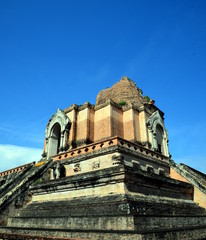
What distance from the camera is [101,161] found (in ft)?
40.6

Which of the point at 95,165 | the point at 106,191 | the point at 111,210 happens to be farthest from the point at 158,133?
the point at 111,210

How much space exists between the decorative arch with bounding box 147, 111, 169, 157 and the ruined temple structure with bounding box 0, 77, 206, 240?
0.40ft

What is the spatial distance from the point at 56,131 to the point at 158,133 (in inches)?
400

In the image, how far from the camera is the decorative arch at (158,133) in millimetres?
18931

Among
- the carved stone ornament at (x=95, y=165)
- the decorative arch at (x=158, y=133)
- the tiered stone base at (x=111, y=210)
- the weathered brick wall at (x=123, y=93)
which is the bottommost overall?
the tiered stone base at (x=111, y=210)

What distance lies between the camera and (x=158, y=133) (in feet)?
67.4

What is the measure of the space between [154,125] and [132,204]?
511 inches

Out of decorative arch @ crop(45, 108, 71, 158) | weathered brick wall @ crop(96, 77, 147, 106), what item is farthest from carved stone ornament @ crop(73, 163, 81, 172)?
weathered brick wall @ crop(96, 77, 147, 106)

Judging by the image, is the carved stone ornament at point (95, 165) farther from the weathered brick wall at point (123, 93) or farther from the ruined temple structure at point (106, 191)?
the weathered brick wall at point (123, 93)

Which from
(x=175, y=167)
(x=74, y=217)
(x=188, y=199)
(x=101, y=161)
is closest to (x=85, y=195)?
(x=74, y=217)

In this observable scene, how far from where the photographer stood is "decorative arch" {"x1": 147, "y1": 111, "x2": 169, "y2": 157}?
1893cm

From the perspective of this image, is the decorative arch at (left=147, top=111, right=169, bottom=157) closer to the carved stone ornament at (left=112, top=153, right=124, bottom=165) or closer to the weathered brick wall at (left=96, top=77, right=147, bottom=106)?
the weathered brick wall at (left=96, top=77, right=147, bottom=106)

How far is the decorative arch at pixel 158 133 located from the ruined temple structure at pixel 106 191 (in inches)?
4.8

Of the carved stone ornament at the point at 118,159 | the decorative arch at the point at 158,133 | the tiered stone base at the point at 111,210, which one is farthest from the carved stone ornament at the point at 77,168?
the decorative arch at the point at 158,133
